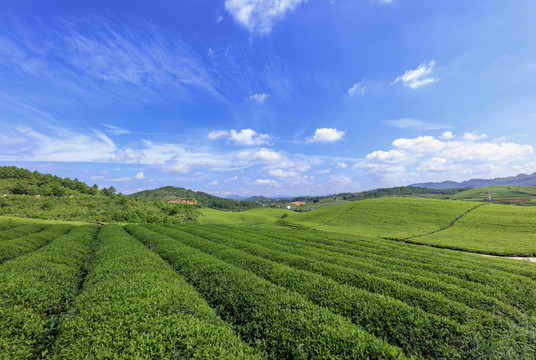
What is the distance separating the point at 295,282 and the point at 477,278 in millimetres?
13736

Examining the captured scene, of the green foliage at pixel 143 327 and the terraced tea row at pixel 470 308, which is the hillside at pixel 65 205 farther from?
the terraced tea row at pixel 470 308

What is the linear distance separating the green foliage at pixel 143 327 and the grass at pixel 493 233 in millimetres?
45030

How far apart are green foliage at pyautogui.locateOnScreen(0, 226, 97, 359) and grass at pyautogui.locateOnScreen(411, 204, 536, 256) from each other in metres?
49.9

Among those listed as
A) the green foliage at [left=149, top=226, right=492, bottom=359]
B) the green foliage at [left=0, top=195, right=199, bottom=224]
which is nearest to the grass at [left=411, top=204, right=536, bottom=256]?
the green foliage at [left=149, top=226, right=492, bottom=359]

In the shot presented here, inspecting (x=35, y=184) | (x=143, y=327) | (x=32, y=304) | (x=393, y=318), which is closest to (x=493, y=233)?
(x=393, y=318)

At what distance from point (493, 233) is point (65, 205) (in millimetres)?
136469

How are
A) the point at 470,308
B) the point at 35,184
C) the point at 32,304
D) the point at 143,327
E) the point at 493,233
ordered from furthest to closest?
the point at 35,184, the point at 493,233, the point at 470,308, the point at 32,304, the point at 143,327

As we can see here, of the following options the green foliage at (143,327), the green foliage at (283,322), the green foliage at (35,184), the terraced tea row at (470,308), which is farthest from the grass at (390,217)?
the green foliage at (35,184)

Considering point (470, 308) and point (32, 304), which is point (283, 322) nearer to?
point (470, 308)

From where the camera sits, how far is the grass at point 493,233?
106 ft

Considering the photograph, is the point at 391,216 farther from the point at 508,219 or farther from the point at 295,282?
the point at 295,282

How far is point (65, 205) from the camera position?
254 feet

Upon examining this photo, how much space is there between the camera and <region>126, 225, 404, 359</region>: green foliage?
6262 mm

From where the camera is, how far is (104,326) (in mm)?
6461
